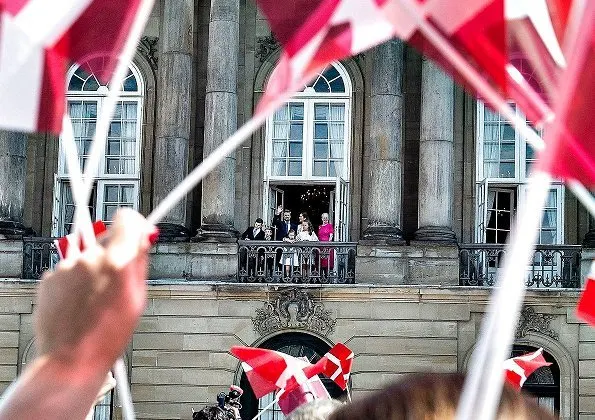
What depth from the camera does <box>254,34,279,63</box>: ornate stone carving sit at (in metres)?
27.5

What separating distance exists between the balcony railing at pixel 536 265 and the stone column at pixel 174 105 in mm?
5428

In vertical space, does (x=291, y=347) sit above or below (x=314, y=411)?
below

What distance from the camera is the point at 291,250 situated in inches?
1000

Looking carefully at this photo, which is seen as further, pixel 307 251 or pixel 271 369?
pixel 307 251

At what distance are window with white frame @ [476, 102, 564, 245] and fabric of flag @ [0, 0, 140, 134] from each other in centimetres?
2248

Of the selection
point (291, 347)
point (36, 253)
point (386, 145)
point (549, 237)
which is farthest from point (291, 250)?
point (549, 237)

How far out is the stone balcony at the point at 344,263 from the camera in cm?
2491

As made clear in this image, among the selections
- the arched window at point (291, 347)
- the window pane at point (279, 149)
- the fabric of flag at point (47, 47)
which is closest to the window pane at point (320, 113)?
the window pane at point (279, 149)

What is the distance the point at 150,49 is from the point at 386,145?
546 centimetres

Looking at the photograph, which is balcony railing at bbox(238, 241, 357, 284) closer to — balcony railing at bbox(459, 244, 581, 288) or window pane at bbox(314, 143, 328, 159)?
balcony railing at bbox(459, 244, 581, 288)

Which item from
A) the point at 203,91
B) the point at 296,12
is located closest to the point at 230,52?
the point at 203,91

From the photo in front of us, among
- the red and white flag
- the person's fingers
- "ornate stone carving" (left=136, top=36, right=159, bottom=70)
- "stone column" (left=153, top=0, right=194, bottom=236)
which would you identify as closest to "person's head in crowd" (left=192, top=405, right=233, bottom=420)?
the red and white flag

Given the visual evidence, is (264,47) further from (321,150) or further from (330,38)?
(330,38)

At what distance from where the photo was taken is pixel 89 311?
204 centimetres
